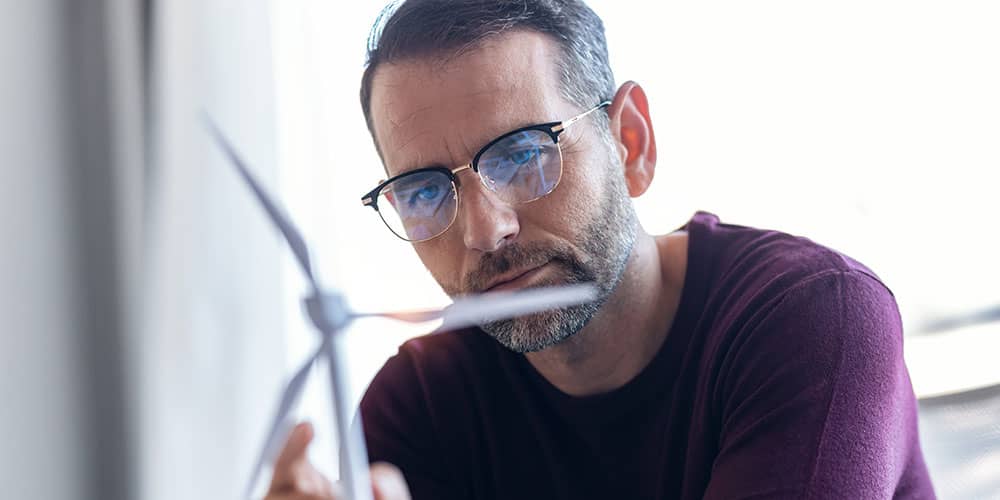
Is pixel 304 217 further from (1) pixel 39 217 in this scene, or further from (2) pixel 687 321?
(2) pixel 687 321

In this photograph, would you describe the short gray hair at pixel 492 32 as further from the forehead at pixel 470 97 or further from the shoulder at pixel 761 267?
the shoulder at pixel 761 267

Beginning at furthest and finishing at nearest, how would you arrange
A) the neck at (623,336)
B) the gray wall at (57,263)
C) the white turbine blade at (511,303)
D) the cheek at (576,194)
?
1. the gray wall at (57,263)
2. the neck at (623,336)
3. the cheek at (576,194)
4. the white turbine blade at (511,303)

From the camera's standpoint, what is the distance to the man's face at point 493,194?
37.1 inches

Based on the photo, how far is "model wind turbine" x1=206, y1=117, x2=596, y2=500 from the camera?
2.51 feet

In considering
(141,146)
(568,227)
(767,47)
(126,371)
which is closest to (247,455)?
(126,371)

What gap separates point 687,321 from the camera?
1.05 metres

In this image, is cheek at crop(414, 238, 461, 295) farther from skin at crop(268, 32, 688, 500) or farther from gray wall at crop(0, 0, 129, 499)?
gray wall at crop(0, 0, 129, 499)

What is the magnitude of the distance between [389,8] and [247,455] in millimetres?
789

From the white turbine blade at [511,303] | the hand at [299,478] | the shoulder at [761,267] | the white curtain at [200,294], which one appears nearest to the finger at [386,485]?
the hand at [299,478]

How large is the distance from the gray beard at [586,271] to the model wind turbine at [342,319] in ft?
0.04

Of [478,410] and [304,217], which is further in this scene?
[304,217]

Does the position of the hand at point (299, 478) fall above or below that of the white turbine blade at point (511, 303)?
below

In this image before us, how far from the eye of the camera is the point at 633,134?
1073 mm

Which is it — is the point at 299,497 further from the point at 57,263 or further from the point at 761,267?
the point at 57,263
